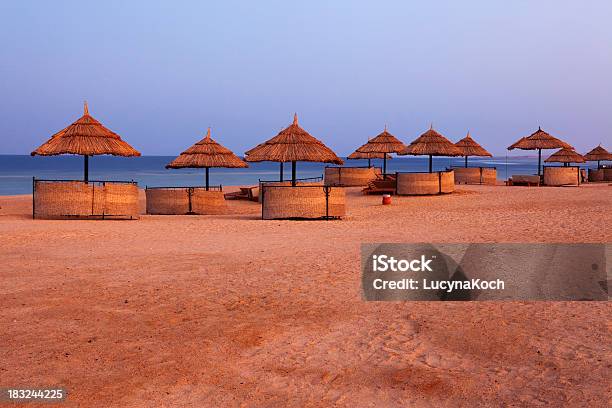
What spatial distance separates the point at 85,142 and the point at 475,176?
19230 millimetres

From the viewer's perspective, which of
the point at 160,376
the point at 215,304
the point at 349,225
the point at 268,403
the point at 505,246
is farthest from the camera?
the point at 349,225

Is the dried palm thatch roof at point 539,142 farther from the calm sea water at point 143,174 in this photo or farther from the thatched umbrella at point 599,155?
the calm sea water at point 143,174

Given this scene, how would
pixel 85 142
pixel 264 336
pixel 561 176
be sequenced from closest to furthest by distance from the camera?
pixel 264 336 < pixel 85 142 < pixel 561 176

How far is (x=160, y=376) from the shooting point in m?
4.45

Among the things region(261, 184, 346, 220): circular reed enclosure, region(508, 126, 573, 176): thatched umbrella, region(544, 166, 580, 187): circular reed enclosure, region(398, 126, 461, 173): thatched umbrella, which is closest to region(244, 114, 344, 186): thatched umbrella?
region(261, 184, 346, 220): circular reed enclosure

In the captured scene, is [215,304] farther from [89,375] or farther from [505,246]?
[505,246]

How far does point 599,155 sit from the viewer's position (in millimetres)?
35688

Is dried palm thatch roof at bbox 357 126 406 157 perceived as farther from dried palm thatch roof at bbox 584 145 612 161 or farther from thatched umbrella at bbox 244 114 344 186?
dried palm thatch roof at bbox 584 145 612 161

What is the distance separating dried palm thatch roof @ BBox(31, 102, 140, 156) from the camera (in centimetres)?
1458

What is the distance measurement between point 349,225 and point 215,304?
7.05 meters

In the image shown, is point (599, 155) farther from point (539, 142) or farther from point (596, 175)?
point (539, 142)

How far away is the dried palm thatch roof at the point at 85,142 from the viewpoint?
1458 cm

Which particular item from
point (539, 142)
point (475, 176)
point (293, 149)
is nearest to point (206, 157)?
point (293, 149)

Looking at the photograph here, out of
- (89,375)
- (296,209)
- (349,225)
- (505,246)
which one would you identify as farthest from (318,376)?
(296,209)
